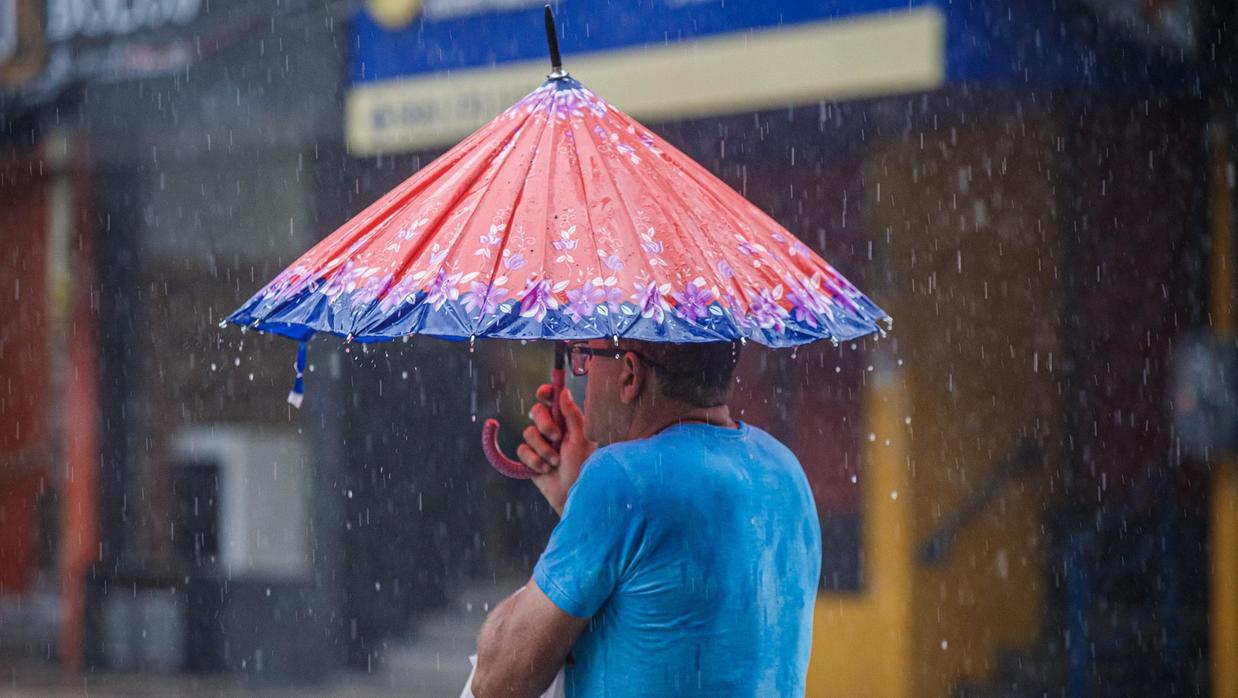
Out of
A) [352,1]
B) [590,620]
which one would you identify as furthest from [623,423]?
[352,1]

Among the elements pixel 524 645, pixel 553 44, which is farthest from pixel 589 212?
pixel 524 645

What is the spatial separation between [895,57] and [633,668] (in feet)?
17.0

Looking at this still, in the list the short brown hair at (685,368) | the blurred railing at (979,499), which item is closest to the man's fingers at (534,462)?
the short brown hair at (685,368)

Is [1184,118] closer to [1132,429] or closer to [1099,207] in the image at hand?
[1099,207]

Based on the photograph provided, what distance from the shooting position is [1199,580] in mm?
8828

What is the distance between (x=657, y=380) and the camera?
9.25ft

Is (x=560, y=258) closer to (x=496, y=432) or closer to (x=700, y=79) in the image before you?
(x=496, y=432)

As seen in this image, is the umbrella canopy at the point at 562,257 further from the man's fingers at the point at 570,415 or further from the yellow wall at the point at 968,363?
the yellow wall at the point at 968,363

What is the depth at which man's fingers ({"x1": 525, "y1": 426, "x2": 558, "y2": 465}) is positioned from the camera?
9.87 feet

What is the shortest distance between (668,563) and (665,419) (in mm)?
325

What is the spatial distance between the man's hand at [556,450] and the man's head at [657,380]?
14 cm

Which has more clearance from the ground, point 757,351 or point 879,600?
point 757,351

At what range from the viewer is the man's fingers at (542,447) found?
301cm

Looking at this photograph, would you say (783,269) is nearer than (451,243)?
No
